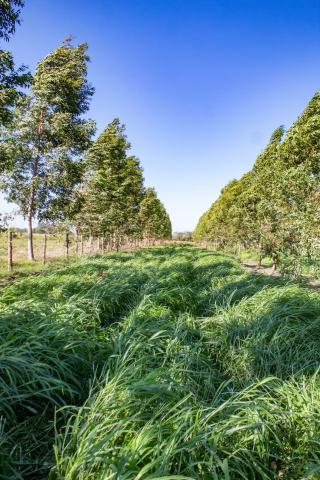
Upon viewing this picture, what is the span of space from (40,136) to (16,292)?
13664 millimetres

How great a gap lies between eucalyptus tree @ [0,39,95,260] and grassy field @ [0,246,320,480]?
12.3 m

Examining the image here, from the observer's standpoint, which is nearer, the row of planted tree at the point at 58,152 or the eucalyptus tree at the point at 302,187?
the eucalyptus tree at the point at 302,187

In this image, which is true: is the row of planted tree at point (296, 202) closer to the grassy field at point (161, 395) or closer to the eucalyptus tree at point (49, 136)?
the grassy field at point (161, 395)

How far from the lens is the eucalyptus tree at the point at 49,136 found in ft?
50.2

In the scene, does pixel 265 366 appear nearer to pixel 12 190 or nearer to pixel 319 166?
pixel 319 166

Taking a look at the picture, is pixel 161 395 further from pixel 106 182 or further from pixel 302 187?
pixel 106 182

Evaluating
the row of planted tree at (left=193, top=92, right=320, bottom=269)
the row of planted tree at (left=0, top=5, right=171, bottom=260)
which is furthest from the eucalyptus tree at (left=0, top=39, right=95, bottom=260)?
the row of planted tree at (left=193, top=92, right=320, bottom=269)

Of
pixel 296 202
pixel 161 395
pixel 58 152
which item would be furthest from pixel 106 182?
pixel 161 395

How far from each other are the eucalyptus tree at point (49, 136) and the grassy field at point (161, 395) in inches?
482

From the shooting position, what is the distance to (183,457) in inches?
66.0

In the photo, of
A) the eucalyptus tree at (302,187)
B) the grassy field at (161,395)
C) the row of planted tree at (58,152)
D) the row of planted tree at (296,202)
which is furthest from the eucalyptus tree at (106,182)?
the grassy field at (161,395)

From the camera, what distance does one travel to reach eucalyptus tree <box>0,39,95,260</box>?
1530 cm

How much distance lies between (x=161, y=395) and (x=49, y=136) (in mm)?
17442

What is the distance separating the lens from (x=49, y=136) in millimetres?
16844
